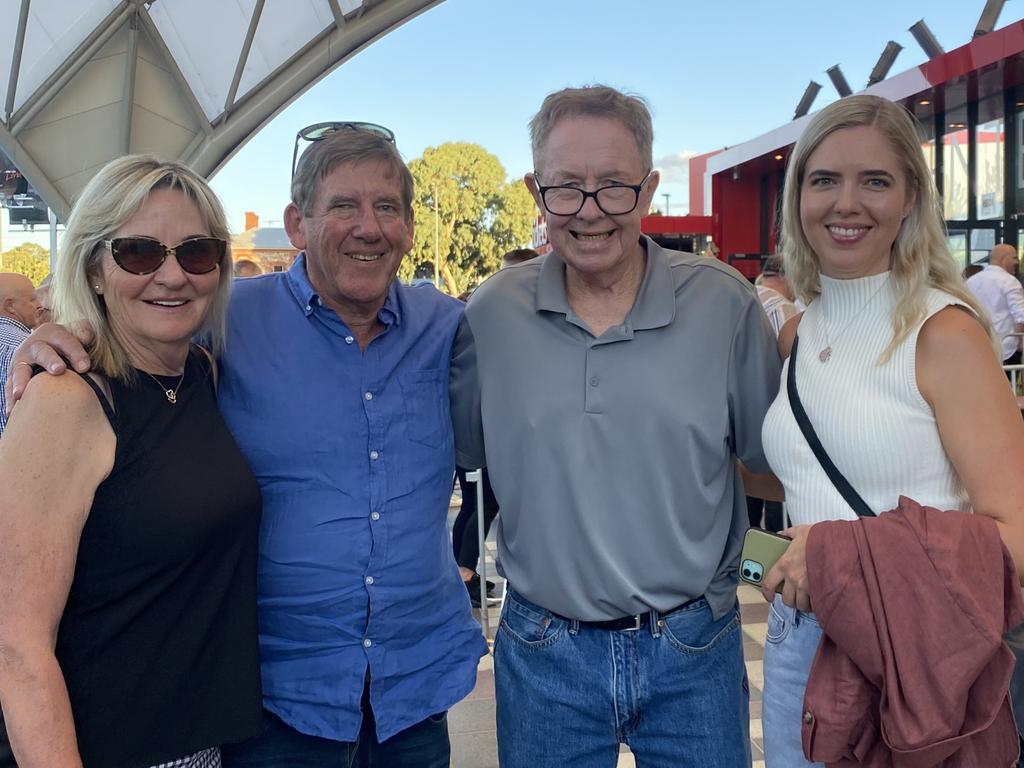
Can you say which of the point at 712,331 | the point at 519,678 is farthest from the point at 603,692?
the point at 712,331

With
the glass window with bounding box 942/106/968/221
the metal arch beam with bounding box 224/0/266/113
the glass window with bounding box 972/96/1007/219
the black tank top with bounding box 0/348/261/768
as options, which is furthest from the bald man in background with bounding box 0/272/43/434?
the glass window with bounding box 942/106/968/221

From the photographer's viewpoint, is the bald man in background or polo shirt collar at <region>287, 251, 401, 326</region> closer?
polo shirt collar at <region>287, 251, 401, 326</region>

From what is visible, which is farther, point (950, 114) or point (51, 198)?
point (51, 198)

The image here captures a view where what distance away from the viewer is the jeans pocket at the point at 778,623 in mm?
1957

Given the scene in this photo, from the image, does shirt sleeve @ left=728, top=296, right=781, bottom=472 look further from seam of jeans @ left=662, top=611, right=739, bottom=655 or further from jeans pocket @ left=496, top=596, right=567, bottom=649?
jeans pocket @ left=496, top=596, right=567, bottom=649

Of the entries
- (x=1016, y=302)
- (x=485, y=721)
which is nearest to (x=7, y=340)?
(x=485, y=721)

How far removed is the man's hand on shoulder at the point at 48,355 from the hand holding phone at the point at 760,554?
4.65 ft

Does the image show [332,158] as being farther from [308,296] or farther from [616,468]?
[616,468]

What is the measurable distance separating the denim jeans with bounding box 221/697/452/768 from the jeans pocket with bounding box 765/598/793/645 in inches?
35.1

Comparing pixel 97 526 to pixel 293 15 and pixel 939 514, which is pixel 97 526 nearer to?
pixel 939 514

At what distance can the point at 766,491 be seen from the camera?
8.12ft

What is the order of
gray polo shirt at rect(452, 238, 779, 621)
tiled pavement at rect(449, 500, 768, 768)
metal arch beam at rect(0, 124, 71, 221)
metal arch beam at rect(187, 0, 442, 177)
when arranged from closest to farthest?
gray polo shirt at rect(452, 238, 779, 621) → tiled pavement at rect(449, 500, 768, 768) → metal arch beam at rect(0, 124, 71, 221) → metal arch beam at rect(187, 0, 442, 177)

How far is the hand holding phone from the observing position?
68.2 inches

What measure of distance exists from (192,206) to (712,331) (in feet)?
4.27
